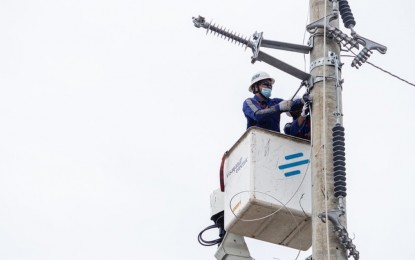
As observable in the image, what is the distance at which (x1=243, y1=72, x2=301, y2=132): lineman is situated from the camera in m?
8.78

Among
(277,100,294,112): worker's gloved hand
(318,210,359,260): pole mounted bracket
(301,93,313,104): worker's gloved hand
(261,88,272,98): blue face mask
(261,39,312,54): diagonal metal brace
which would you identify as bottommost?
(318,210,359,260): pole mounted bracket

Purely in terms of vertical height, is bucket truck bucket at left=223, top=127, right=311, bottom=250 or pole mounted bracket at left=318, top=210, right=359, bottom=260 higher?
bucket truck bucket at left=223, top=127, right=311, bottom=250

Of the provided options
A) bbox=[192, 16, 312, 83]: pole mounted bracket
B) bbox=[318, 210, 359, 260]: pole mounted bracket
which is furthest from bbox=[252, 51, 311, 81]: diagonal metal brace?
bbox=[318, 210, 359, 260]: pole mounted bracket

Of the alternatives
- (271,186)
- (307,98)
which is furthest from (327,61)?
(271,186)

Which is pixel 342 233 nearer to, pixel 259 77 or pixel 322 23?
pixel 322 23

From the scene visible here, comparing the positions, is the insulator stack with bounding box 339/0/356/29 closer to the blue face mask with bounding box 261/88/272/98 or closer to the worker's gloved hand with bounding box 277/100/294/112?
the worker's gloved hand with bounding box 277/100/294/112

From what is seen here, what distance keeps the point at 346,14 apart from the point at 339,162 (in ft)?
5.14

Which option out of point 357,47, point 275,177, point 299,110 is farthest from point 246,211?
point 357,47

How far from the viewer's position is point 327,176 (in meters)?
7.25

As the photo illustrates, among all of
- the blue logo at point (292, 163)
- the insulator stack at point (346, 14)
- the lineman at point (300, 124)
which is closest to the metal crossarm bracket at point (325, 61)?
the insulator stack at point (346, 14)

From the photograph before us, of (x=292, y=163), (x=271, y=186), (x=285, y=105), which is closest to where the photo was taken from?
(x=271, y=186)

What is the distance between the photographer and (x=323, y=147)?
24.2 ft

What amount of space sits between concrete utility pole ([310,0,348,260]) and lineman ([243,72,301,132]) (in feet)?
2.47

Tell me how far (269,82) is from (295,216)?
1.79m
